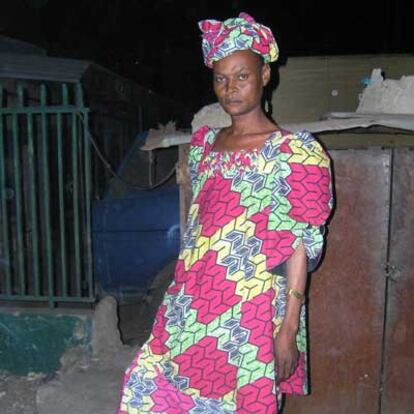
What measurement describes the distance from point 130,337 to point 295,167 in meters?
3.60

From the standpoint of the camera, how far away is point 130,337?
186 inches

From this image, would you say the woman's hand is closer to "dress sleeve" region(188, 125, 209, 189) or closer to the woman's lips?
"dress sleeve" region(188, 125, 209, 189)

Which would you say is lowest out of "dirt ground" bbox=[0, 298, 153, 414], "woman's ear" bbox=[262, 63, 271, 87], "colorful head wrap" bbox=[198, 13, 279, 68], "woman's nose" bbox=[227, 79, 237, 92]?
"dirt ground" bbox=[0, 298, 153, 414]

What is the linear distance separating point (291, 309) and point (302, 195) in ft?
1.11

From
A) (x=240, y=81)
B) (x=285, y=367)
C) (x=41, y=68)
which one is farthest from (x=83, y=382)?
(x=41, y=68)

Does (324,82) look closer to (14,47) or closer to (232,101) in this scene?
(232,101)

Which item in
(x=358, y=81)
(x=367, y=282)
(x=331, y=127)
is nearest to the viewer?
(x=331, y=127)

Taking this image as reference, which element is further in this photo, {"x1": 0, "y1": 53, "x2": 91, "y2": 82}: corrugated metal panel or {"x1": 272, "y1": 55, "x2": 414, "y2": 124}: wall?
{"x1": 0, "y1": 53, "x2": 91, "y2": 82}: corrugated metal panel

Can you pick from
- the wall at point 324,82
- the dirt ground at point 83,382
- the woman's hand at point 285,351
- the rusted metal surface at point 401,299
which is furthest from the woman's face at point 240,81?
the wall at point 324,82

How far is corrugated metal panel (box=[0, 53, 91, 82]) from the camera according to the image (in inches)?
210

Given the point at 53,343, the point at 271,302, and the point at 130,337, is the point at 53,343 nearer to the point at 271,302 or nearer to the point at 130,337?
the point at 130,337

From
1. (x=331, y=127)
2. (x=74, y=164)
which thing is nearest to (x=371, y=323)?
(x=331, y=127)

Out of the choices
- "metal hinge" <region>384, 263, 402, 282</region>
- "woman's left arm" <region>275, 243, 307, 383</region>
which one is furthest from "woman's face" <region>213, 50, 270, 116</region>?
"metal hinge" <region>384, 263, 402, 282</region>

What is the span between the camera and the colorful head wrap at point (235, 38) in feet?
4.99
